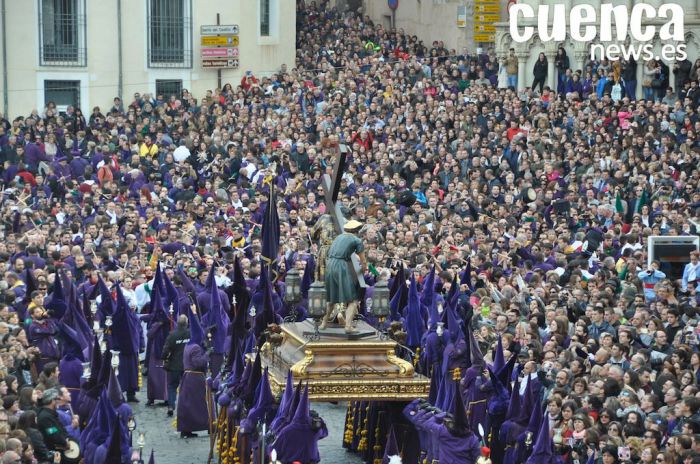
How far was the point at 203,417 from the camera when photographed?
23.0 metres

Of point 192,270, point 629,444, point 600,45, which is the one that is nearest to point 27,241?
point 192,270

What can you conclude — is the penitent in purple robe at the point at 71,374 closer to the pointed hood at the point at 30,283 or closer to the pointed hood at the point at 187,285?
the pointed hood at the point at 30,283

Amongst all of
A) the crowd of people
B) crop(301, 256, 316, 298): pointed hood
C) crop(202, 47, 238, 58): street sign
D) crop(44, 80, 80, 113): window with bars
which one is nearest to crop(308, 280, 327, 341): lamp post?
the crowd of people

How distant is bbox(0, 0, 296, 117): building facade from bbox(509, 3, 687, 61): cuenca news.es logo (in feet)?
27.4

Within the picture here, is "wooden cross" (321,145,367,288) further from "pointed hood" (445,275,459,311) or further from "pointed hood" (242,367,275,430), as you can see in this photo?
"pointed hood" (445,275,459,311)

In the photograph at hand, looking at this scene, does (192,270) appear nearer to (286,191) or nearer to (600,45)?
(286,191)

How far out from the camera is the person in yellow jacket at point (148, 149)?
1506 inches

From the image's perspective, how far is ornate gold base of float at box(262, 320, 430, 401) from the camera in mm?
19562

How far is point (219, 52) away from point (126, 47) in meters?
2.43

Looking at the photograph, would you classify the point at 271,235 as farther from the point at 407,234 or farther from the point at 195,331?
the point at 195,331

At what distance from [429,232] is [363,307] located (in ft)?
23.7

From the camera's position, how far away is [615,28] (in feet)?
130

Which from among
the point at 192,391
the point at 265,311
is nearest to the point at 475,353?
the point at 192,391

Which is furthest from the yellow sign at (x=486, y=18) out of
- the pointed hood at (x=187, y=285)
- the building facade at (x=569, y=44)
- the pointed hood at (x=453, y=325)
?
the pointed hood at (x=453, y=325)
